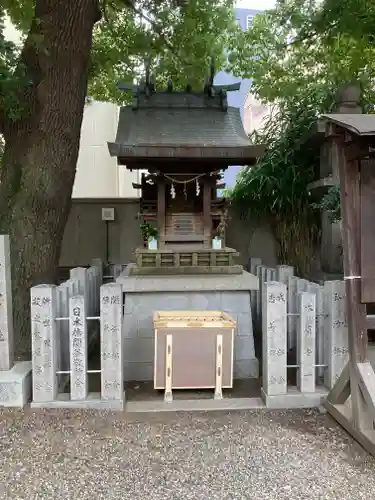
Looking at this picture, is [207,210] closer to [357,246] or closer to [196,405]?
[196,405]

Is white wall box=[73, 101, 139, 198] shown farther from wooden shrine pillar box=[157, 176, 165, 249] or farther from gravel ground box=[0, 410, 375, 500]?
gravel ground box=[0, 410, 375, 500]

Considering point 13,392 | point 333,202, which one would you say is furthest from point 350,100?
point 13,392

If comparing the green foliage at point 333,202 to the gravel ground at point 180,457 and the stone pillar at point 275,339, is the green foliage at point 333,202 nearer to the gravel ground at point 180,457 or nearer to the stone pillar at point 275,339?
the stone pillar at point 275,339

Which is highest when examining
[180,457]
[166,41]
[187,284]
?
[166,41]

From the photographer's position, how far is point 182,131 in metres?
6.11

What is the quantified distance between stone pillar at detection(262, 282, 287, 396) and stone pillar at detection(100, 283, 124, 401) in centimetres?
136

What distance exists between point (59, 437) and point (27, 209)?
103 inches

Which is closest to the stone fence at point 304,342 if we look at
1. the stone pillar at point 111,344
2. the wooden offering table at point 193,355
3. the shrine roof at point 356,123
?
the wooden offering table at point 193,355

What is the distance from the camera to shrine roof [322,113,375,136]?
299 centimetres

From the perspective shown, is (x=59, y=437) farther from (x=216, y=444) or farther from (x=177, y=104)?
(x=177, y=104)

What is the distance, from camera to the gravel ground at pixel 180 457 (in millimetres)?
2771

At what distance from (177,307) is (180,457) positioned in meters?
2.34

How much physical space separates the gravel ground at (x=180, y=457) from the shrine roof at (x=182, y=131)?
307 cm

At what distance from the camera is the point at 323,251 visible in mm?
7965
